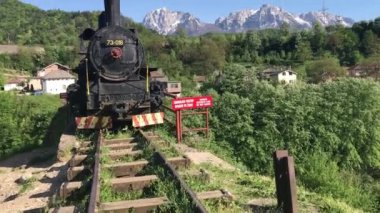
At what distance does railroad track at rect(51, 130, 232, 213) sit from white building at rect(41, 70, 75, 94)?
91.6 m

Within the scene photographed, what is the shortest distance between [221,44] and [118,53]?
129 meters

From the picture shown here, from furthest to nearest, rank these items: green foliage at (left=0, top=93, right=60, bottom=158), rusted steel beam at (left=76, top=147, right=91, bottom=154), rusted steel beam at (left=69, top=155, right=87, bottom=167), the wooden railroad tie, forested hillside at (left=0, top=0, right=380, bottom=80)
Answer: forested hillside at (left=0, top=0, right=380, bottom=80), green foliage at (left=0, top=93, right=60, bottom=158), rusted steel beam at (left=76, top=147, right=91, bottom=154), rusted steel beam at (left=69, top=155, right=87, bottom=167), the wooden railroad tie

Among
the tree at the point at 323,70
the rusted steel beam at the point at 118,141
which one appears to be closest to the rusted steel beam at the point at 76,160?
the rusted steel beam at the point at 118,141

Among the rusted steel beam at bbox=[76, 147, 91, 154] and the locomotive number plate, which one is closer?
the rusted steel beam at bbox=[76, 147, 91, 154]

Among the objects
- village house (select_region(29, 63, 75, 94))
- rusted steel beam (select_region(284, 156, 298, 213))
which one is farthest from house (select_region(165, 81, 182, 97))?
village house (select_region(29, 63, 75, 94))

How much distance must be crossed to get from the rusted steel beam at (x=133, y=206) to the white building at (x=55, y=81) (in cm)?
9498

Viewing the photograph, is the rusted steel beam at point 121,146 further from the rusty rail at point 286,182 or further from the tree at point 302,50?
the tree at point 302,50

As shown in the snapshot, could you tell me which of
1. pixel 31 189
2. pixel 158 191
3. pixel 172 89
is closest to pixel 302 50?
pixel 172 89

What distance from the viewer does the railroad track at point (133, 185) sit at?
5383mm

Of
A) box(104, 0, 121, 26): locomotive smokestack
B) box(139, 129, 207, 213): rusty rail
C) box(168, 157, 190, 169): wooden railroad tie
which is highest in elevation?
box(104, 0, 121, 26): locomotive smokestack

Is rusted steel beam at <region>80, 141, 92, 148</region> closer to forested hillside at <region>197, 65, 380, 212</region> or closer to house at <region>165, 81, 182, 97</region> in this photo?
forested hillside at <region>197, 65, 380, 212</region>

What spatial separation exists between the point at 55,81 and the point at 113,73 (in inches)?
3467

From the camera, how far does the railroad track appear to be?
538 centimetres

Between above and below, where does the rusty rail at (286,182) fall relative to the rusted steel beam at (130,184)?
above
